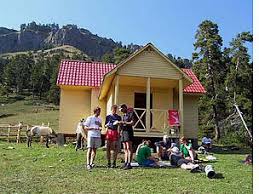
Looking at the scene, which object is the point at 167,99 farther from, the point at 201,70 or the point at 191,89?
the point at 201,70

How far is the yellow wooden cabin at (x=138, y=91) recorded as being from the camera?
60.1 feet

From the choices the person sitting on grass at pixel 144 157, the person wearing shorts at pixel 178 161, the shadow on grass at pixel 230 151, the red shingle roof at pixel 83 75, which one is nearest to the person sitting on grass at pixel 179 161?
the person wearing shorts at pixel 178 161

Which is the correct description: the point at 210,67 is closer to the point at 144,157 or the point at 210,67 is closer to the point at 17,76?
the point at 144,157

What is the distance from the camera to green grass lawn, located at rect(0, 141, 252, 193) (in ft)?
26.3

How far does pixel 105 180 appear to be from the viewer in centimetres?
898

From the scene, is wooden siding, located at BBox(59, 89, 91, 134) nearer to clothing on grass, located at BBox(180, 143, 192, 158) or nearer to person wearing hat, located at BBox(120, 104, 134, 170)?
clothing on grass, located at BBox(180, 143, 192, 158)

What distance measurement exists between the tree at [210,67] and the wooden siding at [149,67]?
56.7ft

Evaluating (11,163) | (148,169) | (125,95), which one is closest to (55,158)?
(11,163)

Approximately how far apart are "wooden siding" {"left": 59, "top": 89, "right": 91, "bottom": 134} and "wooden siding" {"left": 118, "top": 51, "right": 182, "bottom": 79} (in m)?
5.82

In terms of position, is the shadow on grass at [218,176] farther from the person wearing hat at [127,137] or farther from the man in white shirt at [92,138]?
the man in white shirt at [92,138]

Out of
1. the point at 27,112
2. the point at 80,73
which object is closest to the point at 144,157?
the point at 80,73

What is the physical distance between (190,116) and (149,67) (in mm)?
6128

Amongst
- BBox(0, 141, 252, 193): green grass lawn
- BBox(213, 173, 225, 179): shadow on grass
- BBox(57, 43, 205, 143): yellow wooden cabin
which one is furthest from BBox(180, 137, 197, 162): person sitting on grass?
BBox(57, 43, 205, 143): yellow wooden cabin

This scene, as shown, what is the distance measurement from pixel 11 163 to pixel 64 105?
11.3 metres
